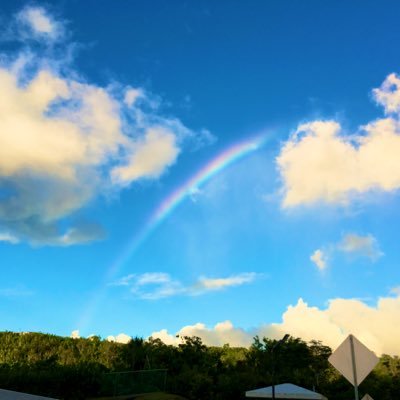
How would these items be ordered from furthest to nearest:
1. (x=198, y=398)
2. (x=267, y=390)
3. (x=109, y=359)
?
(x=109, y=359), (x=198, y=398), (x=267, y=390)

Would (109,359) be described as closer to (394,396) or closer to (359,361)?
(394,396)

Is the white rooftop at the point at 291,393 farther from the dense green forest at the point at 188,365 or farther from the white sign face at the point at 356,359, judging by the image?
the white sign face at the point at 356,359

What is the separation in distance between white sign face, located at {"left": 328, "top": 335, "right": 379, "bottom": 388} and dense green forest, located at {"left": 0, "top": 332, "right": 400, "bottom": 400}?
22725mm

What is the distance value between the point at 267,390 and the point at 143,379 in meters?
9.54

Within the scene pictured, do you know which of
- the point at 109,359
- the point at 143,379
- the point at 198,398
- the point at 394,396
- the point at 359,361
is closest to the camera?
the point at 359,361

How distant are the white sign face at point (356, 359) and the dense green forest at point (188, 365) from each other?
22.7 m

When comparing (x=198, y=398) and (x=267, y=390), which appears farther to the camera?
(x=198, y=398)

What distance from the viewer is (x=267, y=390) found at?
23875 millimetres

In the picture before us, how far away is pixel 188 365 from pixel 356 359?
111ft

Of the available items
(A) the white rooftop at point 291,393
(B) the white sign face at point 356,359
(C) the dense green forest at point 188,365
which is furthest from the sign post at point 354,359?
(C) the dense green forest at point 188,365

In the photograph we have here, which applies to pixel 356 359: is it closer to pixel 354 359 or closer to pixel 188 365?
pixel 354 359

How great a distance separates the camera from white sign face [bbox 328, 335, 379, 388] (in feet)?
37.4

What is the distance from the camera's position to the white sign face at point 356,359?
1139 cm

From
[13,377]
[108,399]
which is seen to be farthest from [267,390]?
[13,377]
